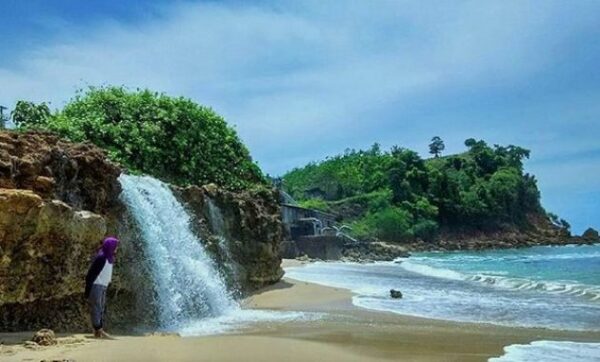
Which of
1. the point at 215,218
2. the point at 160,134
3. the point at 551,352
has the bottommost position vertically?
the point at 551,352

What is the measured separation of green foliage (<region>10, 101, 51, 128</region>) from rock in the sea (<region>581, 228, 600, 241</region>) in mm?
98765

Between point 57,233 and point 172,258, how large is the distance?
4.12 m

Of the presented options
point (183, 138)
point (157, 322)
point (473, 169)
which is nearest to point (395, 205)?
point (473, 169)

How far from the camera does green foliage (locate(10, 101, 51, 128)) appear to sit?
2152 cm

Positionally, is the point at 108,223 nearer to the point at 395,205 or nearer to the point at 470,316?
the point at 470,316

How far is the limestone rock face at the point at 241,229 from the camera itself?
17.2 metres

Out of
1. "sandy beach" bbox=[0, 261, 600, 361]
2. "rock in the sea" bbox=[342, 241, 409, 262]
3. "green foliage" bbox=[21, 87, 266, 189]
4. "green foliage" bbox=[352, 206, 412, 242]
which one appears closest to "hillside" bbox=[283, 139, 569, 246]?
"green foliage" bbox=[352, 206, 412, 242]

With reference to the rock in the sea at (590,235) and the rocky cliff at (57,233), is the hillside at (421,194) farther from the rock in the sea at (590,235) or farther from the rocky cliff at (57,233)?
the rocky cliff at (57,233)

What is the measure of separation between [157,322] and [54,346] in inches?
164

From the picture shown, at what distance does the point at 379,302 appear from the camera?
17547 mm

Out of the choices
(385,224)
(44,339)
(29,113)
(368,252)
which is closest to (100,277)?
(44,339)

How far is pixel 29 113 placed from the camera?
2294cm

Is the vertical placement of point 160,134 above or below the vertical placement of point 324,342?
above

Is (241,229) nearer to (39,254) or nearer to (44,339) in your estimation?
(39,254)
